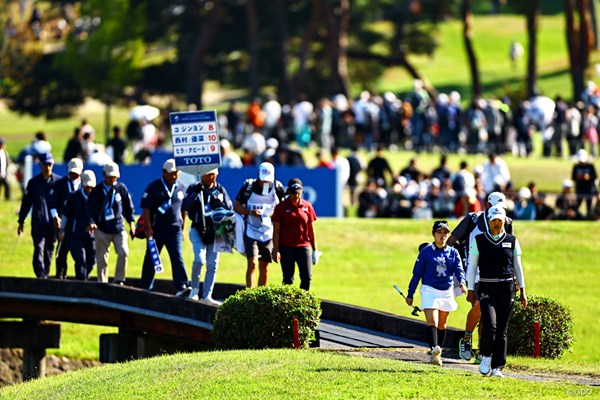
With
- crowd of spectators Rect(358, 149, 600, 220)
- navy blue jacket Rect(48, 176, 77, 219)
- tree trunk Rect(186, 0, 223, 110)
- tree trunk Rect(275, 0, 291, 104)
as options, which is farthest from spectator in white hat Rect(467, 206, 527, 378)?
tree trunk Rect(275, 0, 291, 104)

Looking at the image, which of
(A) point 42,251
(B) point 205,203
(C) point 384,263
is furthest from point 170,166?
(C) point 384,263

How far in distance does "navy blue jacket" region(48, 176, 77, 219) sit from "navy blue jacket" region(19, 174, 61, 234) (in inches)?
5.6

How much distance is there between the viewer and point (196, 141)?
23125 millimetres

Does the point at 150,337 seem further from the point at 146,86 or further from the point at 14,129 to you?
the point at 14,129

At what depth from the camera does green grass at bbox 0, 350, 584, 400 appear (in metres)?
16.3

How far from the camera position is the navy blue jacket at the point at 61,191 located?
25.2 metres

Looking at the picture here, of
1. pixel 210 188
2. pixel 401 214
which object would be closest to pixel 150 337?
pixel 210 188

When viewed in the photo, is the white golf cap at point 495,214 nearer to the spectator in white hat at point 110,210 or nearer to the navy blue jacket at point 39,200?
the spectator in white hat at point 110,210

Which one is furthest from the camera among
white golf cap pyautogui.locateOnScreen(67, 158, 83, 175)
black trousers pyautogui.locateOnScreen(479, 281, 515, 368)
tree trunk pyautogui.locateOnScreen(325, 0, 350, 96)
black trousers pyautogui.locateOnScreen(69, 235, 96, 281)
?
tree trunk pyautogui.locateOnScreen(325, 0, 350, 96)

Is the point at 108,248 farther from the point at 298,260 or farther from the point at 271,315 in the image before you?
the point at 271,315

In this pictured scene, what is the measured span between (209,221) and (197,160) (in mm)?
1319

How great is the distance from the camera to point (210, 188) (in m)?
22.1

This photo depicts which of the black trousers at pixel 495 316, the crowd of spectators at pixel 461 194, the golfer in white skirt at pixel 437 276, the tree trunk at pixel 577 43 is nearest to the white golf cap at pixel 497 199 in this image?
the golfer in white skirt at pixel 437 276

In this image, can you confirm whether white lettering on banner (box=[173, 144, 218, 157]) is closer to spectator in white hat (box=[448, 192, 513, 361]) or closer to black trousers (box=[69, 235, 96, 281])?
black trousers (box=[69, 235, 96, 281])
